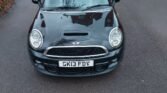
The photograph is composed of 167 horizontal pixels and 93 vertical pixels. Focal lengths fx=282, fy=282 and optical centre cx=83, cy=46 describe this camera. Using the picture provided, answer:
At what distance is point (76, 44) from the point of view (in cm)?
442

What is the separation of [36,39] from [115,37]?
4.24 ft

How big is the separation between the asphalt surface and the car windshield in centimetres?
116

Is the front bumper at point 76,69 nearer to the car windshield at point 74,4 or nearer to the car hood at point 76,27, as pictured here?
the car hood at point 76,27

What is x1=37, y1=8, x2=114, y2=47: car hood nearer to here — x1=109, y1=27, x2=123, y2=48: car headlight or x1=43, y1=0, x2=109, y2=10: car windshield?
x1=109, y1=27, x2=123, y2=48: car headlight

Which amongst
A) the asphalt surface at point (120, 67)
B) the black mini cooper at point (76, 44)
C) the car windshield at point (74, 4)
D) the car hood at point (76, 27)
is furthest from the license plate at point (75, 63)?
the car windshield at point (74, 4)

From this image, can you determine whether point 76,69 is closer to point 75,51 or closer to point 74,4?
point 75,51

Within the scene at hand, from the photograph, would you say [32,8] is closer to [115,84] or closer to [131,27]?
[131,27]

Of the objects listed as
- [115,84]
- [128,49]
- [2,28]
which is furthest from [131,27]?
[2,28]

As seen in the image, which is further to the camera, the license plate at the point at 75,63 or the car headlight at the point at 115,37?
the car headlight at the point at 115,37

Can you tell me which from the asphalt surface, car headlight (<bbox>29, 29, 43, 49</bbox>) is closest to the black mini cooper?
car headlight (<bbox>29, 29, 43, 49</bbox>)

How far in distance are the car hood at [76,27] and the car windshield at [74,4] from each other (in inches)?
9.2

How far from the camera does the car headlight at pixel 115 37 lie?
456 cm

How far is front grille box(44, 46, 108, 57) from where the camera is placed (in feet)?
14.5

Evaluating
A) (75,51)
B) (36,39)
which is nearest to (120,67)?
(75,51)
